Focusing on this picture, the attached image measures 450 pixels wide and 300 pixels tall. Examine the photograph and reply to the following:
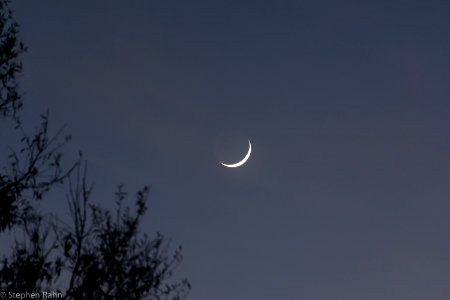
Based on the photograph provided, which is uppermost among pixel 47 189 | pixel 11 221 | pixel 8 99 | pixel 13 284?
pixel 8 99

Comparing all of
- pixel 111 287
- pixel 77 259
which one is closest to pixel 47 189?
pixel 77 259

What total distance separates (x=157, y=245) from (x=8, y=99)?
25.4 feet

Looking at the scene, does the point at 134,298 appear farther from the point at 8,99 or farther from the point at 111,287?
the point at 8,99

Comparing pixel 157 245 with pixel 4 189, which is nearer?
pixel 4 189

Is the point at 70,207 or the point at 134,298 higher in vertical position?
the point at 70,207

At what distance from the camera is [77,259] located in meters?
21.3

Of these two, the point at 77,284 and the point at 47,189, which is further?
the point at 47,189

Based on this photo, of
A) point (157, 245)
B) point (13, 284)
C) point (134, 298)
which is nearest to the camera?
point (13, 284)

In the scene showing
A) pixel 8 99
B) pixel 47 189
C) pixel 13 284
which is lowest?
pixel 13 284

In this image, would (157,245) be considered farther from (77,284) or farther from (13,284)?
(13,284)

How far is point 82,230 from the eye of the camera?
21.7 meters

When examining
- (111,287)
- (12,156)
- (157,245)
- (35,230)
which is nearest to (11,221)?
(35,230)

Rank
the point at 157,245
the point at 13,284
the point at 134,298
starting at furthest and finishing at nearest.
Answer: the point at 157,245, the point at 134,298, the point at 13,284

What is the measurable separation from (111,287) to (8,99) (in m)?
7.75
